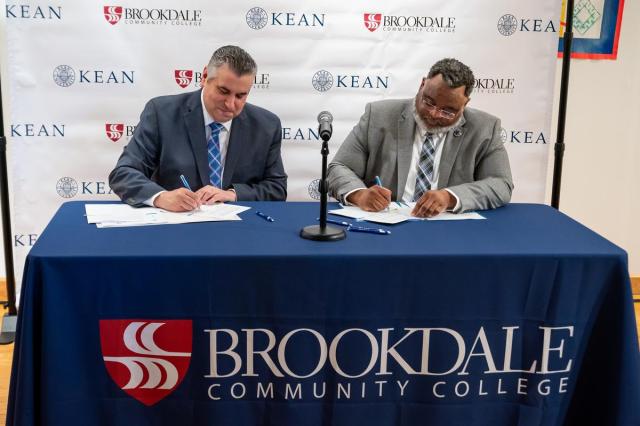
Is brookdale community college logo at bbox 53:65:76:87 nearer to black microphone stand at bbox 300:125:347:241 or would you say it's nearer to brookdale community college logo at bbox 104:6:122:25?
brookdale community college logo at bbox 104:6:122:25

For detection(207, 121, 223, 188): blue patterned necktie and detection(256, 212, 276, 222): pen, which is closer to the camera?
detection(256, 212, 276, 222): pen

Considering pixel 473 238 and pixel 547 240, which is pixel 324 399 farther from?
pixel 547 240

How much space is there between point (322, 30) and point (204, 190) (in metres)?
1.40

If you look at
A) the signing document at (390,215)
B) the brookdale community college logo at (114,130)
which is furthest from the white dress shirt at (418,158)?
the brookdale community college logo at (114,130)

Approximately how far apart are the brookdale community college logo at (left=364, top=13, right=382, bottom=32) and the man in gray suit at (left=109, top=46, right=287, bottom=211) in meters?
0.88

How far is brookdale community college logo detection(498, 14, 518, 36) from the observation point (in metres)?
3.27

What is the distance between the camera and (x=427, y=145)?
2570mm

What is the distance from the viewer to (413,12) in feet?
10.6

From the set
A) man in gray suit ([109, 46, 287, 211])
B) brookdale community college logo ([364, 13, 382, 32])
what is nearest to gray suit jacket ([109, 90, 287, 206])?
man in gray suit ([109, 46, 287, 211])

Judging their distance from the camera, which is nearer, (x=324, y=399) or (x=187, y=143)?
(x=324, y=399)

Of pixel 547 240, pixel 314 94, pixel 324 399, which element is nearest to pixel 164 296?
pixel 324 399

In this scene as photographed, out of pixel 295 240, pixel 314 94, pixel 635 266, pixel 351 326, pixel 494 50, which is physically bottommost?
pixel 635 266

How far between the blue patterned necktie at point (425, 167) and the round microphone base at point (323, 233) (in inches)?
34.4

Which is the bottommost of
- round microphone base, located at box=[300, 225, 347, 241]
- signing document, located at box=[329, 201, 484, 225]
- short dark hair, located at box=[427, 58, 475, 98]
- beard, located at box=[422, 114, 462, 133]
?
signing document, located at box=[329, 201, 484, 225]
